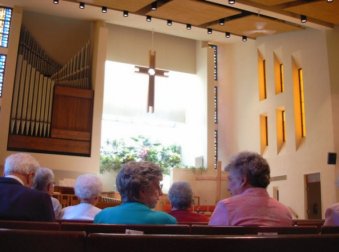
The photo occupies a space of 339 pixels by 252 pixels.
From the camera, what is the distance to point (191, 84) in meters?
13.5

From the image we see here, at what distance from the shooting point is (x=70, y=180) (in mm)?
10078

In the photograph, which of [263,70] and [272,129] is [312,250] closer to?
[272,129]

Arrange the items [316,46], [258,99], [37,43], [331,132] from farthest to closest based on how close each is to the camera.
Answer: [258,99], [37,43], [316,46], [331,132]

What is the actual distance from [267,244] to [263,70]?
37.8 ft

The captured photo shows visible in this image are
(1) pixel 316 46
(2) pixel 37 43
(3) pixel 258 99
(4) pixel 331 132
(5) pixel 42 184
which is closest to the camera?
(5) pixel 42 184

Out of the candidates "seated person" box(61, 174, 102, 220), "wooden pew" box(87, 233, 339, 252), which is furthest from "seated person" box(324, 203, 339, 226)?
"wooden pew" box(87, 233, 339, 252)

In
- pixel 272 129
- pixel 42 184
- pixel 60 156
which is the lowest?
pixel 42 184

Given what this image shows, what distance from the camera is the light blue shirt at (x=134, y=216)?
194 cm

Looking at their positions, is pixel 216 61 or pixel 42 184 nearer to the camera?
pixel 42 184

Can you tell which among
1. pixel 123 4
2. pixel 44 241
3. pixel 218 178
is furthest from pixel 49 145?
pixel 44 241

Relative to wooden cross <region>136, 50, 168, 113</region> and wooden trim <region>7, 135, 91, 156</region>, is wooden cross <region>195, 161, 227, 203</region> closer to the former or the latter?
wooden cross <region>136, 50, 168, 113</region>

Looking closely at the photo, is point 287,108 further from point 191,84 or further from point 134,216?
point 134,216

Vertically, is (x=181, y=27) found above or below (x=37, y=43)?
above

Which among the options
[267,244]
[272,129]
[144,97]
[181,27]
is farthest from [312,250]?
[144,97]
